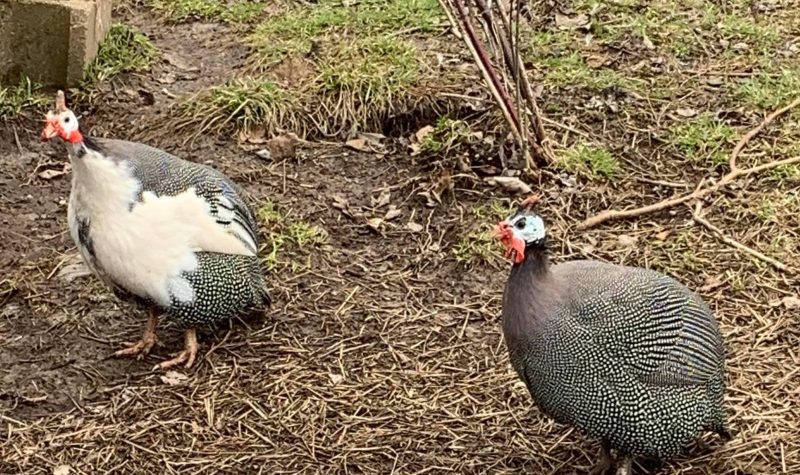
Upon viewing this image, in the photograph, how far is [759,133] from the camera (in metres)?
4.43

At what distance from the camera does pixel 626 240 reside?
12.8 ft

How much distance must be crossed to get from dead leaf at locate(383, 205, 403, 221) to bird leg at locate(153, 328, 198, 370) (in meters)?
0.89

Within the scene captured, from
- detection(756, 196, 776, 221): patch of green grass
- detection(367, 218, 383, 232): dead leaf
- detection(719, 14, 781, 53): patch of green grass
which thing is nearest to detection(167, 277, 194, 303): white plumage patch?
detection(367, 218, 383, 232): dead leaf

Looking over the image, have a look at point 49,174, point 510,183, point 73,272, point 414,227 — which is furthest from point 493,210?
point 49,174

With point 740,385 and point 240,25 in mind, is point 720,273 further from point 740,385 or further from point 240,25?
point 240,25

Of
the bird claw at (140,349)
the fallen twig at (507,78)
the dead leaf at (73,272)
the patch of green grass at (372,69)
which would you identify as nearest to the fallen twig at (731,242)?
the fallen twig at (507,78)

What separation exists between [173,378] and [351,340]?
1.72 feet

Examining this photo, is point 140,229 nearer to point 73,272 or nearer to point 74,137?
point 74,137

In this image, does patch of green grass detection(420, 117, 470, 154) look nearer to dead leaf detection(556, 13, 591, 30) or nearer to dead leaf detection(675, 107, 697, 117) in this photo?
dead leaf detection(675, 107, 697, 117)

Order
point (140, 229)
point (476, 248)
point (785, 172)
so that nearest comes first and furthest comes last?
point (140, 229)
point (476, 248)
point (785, 172)

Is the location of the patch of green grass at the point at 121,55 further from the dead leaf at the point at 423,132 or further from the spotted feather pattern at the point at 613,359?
the spotted feather pattern at the point at 613,359

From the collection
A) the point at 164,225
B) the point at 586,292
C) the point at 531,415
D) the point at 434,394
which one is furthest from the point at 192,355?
the point at 586,292

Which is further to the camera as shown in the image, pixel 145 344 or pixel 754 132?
pixel 754 132

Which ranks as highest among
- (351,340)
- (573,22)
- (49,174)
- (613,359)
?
(613,359)
